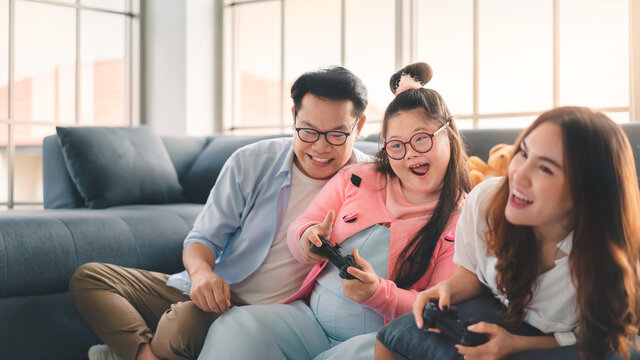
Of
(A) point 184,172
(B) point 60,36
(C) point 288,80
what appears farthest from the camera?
(C) point 288,80

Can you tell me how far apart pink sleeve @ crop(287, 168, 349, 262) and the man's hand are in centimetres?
19

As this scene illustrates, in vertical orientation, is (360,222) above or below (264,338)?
above

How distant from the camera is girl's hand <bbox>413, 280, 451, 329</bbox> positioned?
91 cm

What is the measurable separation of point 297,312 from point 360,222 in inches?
9.8

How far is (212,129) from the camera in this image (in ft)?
12.5

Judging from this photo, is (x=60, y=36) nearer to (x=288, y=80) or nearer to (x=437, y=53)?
(x=288, y=80)

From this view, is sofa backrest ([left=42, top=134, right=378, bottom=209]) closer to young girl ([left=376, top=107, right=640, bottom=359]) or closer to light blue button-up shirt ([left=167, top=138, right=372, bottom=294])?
light blue button-up shirt ([left=167, top=138, right=372, bottom=294])

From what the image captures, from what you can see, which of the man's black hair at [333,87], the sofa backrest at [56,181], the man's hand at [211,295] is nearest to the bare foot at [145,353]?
the man's hand at [211,295]

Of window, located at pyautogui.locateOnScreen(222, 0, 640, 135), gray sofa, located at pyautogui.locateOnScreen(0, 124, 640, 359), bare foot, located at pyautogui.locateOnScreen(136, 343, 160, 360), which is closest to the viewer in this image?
bare foot, located at pyautogui.locateOnScreen(136, 343, 160, 360)

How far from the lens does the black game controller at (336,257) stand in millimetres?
1080

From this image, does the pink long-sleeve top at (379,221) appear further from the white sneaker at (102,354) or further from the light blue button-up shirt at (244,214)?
the white sneaker at (102,354)

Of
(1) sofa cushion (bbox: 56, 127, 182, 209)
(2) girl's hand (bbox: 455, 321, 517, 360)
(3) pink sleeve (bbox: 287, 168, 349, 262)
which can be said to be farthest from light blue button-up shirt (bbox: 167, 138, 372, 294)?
A: (1) sofa cushion (bbox: 56, 127, 182, 209)

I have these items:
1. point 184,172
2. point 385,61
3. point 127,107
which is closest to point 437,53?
point 385,61

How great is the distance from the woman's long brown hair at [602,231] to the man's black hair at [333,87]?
0.64 metres
